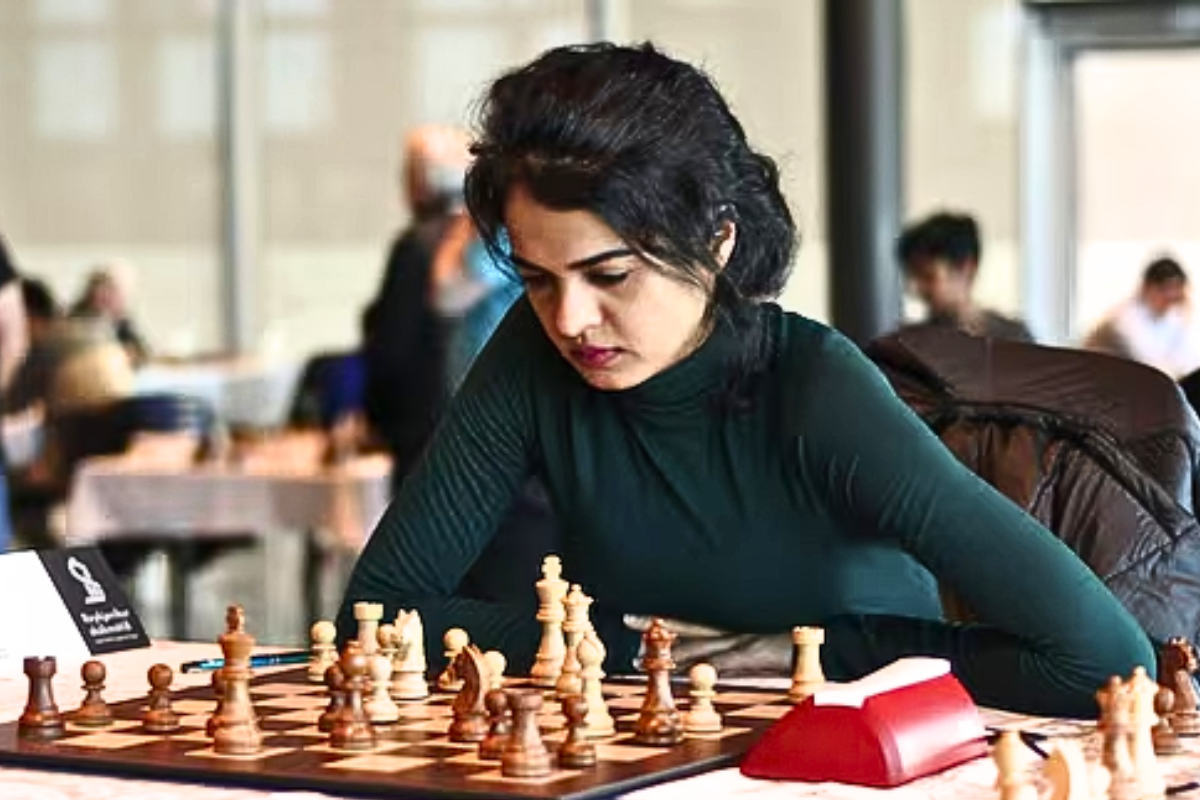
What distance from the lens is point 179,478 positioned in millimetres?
8680

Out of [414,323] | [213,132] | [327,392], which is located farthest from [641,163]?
[213,132]

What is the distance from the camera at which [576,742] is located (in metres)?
2.43

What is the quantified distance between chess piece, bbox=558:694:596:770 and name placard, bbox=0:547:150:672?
953 millimetres

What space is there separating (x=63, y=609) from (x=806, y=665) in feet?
3.07

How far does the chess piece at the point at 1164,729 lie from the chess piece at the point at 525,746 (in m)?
0.54

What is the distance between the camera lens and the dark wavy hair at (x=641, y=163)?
2965 millimetres

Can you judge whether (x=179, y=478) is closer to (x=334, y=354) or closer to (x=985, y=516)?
(x=334, y=354)

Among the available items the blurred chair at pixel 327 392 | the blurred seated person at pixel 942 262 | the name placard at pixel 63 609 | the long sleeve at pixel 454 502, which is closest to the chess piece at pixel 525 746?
the long sleeve at pixel 454 502

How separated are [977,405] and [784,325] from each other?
0.41 metres

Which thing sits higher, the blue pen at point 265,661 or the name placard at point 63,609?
the name placard at point 63,609

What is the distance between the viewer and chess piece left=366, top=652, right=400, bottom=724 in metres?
2.68

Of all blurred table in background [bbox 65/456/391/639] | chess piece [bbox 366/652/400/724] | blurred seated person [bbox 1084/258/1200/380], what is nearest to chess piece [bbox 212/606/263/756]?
chess piece [bbox 366/652/400/724]

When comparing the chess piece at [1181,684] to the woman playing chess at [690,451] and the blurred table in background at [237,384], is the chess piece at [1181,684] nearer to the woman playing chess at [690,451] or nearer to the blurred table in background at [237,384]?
the woman playing chess at [690,451]

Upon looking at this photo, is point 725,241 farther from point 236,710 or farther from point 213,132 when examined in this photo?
point 213,132
